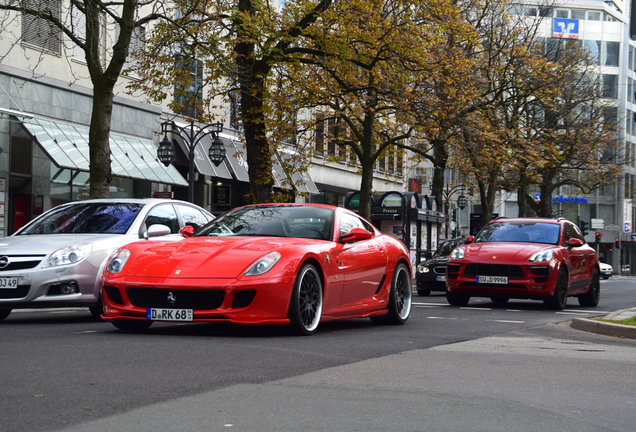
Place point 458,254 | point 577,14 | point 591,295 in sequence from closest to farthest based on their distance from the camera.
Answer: point 458,254 < point 591,295 < point 577,14

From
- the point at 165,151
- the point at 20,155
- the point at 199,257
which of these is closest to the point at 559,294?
the point at 199,257

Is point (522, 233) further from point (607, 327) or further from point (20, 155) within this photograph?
point (20, 155)

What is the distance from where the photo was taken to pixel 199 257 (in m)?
8.63

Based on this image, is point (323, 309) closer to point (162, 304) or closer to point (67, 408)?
point (162, 304)

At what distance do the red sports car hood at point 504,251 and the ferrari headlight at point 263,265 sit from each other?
26.7ft

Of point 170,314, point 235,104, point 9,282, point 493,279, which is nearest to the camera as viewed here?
point 170,314

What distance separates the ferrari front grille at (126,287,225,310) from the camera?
8.35 meters

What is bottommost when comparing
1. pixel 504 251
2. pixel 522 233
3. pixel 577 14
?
pixel 504 251

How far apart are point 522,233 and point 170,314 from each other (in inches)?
399

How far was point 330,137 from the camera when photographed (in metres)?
30.3

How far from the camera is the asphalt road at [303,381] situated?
186 inches

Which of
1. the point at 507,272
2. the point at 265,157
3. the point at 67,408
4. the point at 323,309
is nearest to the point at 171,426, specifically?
the point at 67,408

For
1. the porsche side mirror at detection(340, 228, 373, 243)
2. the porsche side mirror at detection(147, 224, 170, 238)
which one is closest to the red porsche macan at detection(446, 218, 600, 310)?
the porsche side mirror at detection(340, 228, 373, 243)

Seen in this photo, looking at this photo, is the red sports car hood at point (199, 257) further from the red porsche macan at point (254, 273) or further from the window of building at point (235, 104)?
the window of building at point (235, 104)
